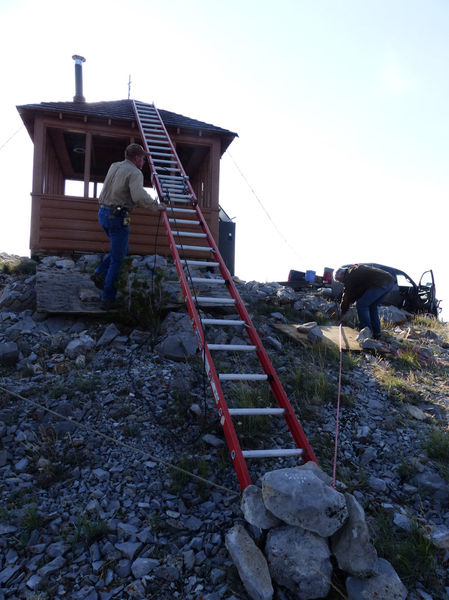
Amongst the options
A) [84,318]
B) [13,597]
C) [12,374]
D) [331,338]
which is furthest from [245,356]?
[13,597]

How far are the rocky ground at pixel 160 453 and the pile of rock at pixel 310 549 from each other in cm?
16

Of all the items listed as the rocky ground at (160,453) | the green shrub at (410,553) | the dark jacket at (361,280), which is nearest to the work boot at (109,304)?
the rocky ground at (160,453)

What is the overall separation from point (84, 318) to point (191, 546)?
4.50 metres

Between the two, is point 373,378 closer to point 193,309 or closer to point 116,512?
point 193,309

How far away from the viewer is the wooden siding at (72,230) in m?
9.80

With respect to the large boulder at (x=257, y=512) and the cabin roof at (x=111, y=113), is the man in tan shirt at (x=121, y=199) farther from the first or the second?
the cabin roof at (x=111, y=113)

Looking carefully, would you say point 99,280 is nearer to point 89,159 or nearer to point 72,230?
point 72,230

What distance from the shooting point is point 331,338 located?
279 inches

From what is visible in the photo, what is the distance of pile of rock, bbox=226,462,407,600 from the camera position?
2449mm

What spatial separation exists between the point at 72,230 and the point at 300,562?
909cm

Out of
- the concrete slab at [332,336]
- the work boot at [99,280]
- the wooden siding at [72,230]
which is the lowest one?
the concrete slab at [332,336]

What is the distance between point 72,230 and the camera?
995cm

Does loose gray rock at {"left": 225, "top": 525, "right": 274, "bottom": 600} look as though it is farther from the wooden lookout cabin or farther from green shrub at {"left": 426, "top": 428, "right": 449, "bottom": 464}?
the wooden lookout cabin

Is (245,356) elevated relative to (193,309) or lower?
lower
